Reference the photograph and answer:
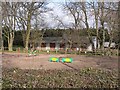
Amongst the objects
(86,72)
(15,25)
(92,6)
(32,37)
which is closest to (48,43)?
(32,37)

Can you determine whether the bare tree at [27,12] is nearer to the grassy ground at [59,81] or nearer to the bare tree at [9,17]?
the bare tree at [9,17]

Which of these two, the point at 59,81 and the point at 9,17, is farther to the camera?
the point at 9,17

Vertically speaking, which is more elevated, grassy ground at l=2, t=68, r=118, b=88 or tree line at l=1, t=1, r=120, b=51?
tree line at l=1, t=1, r=120, b=51

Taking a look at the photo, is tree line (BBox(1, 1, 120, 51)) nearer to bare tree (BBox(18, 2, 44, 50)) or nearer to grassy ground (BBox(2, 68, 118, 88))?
bare tree (BBox(18, 2, 44, 50))

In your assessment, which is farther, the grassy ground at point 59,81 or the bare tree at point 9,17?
the bare tree at point 9,17

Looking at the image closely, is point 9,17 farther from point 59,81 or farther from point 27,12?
point 59,81

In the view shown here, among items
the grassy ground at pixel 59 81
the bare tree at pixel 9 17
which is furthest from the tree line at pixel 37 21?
the grassy ground at pixel 59 81

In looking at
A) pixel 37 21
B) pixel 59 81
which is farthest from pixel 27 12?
pixel 59 81

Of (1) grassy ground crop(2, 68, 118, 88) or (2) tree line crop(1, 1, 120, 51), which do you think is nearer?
(1) grassy ground crop(2, 68, 118, 88)

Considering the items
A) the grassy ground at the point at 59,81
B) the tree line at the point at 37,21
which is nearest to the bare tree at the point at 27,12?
the tree line at the point at 37,21

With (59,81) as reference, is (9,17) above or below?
above

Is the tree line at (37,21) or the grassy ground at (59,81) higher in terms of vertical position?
the tree line at (37,21)

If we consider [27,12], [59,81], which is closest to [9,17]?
[27,12]

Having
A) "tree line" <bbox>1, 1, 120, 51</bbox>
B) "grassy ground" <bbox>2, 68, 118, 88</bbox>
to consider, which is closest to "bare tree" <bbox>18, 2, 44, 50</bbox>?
"tree line" <bbox>1, 1, 120, 51</bbox>
